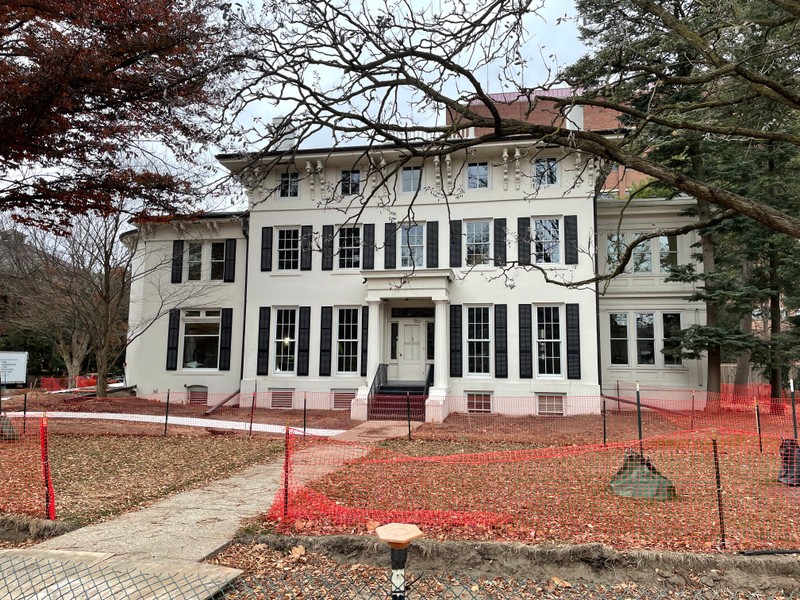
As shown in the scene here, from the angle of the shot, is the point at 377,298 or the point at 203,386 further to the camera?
the point at 203,386

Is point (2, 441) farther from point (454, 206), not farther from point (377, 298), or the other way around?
point (454, 206)

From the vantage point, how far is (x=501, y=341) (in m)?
18.5

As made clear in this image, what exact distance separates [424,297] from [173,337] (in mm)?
10445

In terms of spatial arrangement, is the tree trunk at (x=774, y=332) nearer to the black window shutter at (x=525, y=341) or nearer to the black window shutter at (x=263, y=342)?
the black window shutter at (x=525, y=341)

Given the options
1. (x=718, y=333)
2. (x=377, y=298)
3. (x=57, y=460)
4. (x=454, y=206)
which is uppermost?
(x=454, y=206)

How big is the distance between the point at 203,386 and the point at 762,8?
20.4 m

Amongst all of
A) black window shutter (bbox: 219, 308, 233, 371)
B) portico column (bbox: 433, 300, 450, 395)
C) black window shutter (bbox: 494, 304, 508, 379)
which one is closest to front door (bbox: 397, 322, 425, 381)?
portico column (bbox: 433, 300, 450, 395)

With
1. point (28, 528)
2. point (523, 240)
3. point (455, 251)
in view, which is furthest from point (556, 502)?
point (455, 251)

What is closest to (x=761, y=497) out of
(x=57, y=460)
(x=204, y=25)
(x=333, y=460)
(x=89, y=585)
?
(x=333, y=460)

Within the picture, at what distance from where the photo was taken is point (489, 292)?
18703 mm

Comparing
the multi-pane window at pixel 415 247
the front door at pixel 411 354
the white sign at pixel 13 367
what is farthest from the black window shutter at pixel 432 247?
the white sign at pixel 13 367

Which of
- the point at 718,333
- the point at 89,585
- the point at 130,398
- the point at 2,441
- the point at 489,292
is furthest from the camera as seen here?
the point at 130,398

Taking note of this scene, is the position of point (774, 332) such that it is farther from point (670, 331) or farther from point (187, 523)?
point (187, 523)

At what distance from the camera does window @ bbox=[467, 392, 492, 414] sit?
60.1 feet
